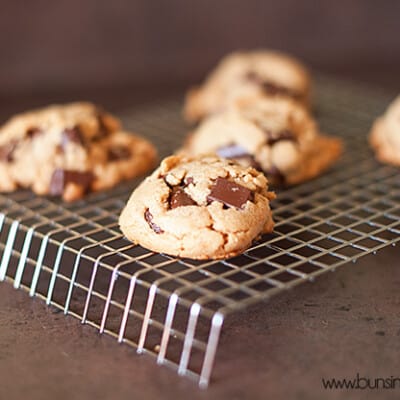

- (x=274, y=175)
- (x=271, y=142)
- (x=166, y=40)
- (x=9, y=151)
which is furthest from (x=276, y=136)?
(x=166, y=40)

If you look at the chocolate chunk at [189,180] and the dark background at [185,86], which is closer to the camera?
the dark background at [185,86]

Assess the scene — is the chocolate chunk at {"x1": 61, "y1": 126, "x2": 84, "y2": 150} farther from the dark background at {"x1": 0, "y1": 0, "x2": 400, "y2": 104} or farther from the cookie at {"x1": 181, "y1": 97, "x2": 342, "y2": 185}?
the dark background at {"x1": 0, "y1": 0, "x2": 400, "y2": 104}

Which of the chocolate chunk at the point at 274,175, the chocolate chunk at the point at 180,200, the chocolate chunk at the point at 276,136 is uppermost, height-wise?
the chocolate chunk at the point at 276,136

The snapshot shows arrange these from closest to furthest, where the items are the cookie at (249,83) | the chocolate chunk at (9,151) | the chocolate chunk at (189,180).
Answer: the chocolate chunk at (189,180) < the chocolate chunk at (9,151) < the cookie at (249,83)

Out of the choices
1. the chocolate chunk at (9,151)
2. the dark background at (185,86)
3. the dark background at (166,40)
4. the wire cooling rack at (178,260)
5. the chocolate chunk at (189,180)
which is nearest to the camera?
the dark background at (185,86)

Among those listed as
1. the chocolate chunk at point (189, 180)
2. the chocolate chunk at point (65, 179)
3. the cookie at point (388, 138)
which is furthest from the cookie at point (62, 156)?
the cookie at point (388, 138)

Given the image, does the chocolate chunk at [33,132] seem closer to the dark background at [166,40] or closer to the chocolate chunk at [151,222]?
the chocolate chunk at [151,222]

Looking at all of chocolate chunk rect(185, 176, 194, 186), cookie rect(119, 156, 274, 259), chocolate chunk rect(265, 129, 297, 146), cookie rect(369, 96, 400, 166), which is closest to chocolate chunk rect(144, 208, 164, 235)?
cookie rect(119, 156, 274, 259)
